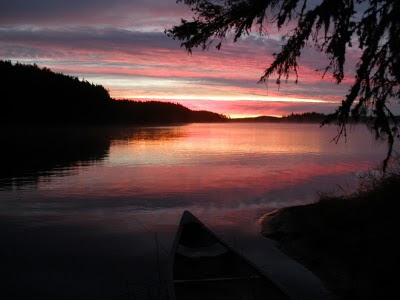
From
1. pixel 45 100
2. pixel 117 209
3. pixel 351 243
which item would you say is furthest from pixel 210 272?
pixel 45 100

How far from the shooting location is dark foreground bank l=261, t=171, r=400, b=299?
748cm

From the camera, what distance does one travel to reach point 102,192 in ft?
70.7

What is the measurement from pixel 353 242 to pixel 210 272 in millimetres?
3553

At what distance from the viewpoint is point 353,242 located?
9031 millimetres

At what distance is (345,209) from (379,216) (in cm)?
187

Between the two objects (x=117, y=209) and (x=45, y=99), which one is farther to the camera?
(x=45, y=99)

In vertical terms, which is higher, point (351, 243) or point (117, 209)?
point (351, 243)

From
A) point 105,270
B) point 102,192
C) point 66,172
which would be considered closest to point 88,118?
point 66,172

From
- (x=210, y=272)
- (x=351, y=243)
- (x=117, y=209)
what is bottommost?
(x=117, y=209)

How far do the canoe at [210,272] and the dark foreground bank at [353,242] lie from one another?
2193 mm

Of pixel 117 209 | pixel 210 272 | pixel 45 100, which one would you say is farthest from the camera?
pixel 45 100

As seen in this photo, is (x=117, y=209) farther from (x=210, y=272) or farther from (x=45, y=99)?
(x=45, y=99)

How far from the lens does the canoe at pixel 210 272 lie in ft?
22.1

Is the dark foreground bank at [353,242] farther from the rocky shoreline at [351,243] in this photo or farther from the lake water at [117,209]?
the lake water at [117,209]
